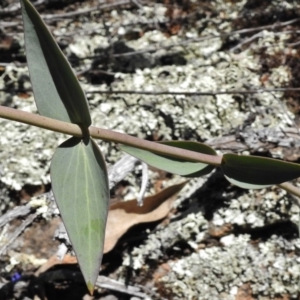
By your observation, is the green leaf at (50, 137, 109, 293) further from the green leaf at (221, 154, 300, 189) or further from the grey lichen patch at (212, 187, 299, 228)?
the grey lichen patch at (212, 187, 299, 228)

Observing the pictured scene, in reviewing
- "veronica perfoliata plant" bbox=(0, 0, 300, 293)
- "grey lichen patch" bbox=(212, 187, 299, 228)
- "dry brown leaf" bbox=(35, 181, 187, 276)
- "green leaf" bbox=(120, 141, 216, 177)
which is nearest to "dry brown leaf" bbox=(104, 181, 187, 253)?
"dry brown leaf" bbox=(35, 181, 187, 276)

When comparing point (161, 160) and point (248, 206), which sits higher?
point (161, 160)

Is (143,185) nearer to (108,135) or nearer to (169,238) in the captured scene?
(169,238)

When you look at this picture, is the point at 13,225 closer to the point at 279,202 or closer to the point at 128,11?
the point at 279,202

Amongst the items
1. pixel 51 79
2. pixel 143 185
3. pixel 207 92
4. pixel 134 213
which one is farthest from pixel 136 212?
pixel 51 79

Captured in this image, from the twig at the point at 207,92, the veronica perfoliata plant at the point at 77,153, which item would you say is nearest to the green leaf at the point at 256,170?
Answer: the veronica perfoliata plant at the point at 77,153

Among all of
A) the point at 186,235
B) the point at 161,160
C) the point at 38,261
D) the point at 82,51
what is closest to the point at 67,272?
the point at 38,261

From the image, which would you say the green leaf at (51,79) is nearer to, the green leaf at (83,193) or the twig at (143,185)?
the green leaf at (83,193)

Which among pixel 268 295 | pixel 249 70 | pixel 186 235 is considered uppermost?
pixel 249 70
